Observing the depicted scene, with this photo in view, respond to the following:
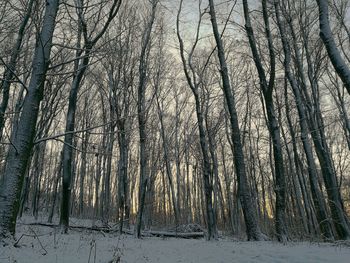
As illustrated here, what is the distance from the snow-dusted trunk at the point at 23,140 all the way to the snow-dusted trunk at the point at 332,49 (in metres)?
5.31

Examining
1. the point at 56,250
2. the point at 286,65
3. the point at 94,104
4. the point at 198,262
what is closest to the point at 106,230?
the point at 56,250

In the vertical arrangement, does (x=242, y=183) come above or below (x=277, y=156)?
below

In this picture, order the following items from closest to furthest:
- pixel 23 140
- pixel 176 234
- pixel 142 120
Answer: pixel 23 140, pixel 142 120, pixel 176 234

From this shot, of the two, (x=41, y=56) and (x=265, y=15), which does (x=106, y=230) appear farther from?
(x=265, y=15)

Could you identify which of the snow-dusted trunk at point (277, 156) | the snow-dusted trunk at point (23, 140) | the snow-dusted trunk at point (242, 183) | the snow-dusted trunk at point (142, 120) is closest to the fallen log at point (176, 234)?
the snow-dusted trunk at point (142, 120)

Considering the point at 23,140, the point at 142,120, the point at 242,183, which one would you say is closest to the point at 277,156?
the point at 242,183

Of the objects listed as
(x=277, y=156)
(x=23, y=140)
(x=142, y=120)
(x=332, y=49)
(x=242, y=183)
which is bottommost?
(x=242, y=183)

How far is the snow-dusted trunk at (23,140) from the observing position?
4.08 metres

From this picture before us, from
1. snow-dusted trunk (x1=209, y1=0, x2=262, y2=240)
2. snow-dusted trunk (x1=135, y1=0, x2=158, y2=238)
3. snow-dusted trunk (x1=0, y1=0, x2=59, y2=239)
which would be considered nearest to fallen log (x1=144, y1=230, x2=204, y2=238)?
snow-dusted trunk (x1=135, y1=0, x2=158, y2=238)

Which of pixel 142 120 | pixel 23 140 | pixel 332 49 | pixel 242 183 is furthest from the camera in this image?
pixel 142 120

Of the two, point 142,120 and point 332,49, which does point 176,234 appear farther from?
point 332,49

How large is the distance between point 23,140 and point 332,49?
5919 millimetres

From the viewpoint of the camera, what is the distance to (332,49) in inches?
206

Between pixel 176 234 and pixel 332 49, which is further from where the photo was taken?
pixel 176 234
